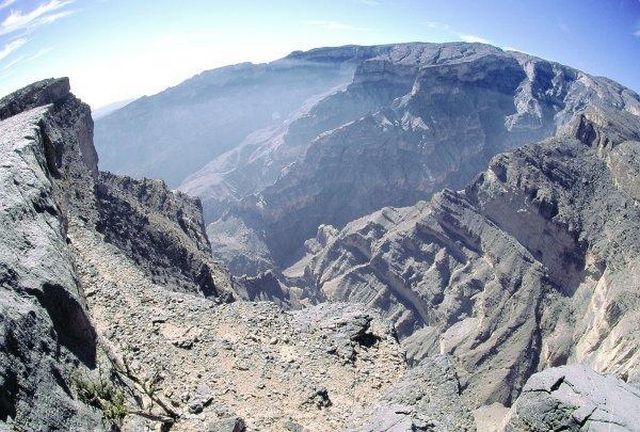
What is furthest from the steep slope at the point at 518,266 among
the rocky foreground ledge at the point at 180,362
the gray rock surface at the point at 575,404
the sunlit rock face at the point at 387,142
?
the rocky foreground ledge at the point at 180,362

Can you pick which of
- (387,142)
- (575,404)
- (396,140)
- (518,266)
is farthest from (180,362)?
(396,140)

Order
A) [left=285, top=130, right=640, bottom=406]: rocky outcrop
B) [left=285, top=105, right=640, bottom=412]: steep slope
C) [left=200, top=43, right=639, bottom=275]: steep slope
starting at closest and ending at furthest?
[left=285, top=130, right=640, bottom=406]: rocky outcrop → [left=285, top=105, right=640, bottom=412]: steep slope → [left=200, top=43, right=639, bottom=275]: steep slope

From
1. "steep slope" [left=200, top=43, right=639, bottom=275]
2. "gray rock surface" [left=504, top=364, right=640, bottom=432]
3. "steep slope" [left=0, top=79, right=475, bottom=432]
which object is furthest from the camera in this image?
"steep slope" [left=200, top=43, right=639, bottom=275]

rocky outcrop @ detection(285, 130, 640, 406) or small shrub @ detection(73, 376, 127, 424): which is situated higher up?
small shrub @ detection(73, 376, 127, 424)

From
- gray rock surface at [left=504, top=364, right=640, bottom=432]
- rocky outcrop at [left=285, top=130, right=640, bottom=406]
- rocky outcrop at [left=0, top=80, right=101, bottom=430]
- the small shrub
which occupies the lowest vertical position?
rocky outcrop at [left=285, top=130, right=640, bottom=406]

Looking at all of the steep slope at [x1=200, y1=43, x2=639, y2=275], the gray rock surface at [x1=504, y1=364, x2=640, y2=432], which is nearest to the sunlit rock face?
the steep slope at [x1=200, y1=43, x2=639, y2=275]

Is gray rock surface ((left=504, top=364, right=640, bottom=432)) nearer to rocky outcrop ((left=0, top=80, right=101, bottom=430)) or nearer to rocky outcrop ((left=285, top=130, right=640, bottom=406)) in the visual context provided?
rocky outcrop ((left=0, top=80, right=101, bottom=430))

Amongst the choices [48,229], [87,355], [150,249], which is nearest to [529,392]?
[87,355]
